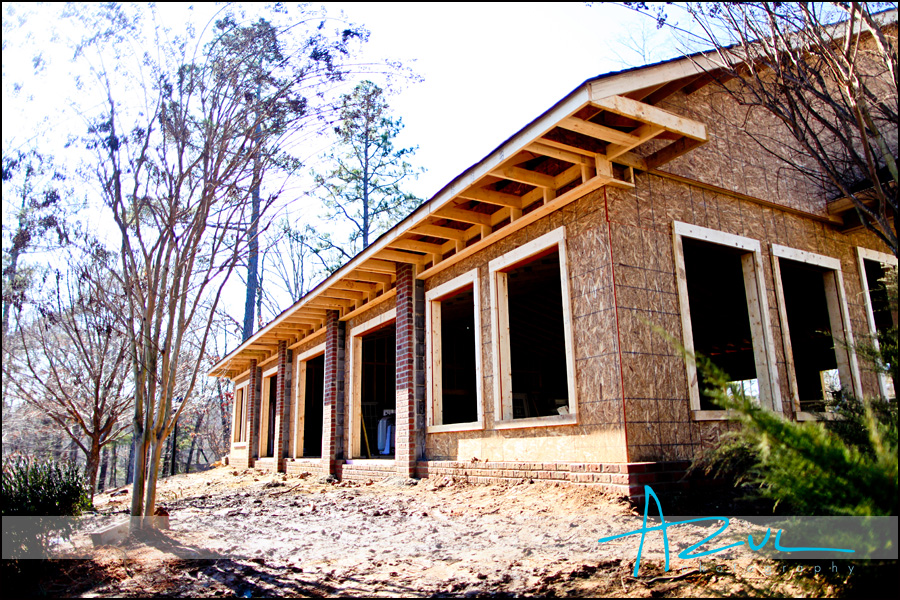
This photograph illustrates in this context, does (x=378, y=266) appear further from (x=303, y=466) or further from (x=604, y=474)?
(x=303, y=466)

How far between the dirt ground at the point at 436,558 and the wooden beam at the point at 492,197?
348cm

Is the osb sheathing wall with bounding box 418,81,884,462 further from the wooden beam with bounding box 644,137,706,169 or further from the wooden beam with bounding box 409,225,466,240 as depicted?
the wooden beam with bounding box 409,225,466,240

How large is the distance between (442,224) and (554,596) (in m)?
6.23

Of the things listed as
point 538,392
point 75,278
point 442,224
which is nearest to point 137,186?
point 75,278

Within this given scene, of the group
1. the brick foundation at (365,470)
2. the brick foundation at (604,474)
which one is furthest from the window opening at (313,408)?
the brick foundation at (604,474)

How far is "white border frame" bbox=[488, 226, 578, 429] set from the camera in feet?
22.2

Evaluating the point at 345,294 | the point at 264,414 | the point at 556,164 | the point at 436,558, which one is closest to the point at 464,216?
the point at 556,164

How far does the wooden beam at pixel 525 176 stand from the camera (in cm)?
692

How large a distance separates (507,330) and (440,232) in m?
1.92

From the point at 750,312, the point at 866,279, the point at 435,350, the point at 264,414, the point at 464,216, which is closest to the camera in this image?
the point at 750,312

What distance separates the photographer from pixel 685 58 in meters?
6.51

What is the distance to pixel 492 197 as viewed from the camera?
7.66m

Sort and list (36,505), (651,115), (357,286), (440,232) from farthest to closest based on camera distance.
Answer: (357,286) → (440,232) → (651,115) → (36,505)

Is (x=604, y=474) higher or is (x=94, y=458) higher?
(x=94, y=458)
